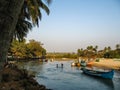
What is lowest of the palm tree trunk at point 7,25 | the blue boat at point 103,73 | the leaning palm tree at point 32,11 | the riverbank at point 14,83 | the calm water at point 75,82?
the calm water at point 75,82

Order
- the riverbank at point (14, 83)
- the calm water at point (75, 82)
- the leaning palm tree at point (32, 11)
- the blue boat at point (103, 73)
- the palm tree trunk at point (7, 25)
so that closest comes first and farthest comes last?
1. the palm tree trunk at point (7, 25)
2. the riverbank at point (14, 83)
3. the leaning palm tree at point (32, 11)
4. the calm water at point (75, 82)
5. the blue boat at point (103, 73)

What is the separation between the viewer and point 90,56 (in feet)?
403

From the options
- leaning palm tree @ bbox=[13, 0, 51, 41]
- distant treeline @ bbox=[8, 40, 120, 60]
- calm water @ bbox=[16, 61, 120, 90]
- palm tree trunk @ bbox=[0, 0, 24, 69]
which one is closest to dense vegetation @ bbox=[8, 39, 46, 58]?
distant treeline @ bbox=[8, 40, 120, 60]

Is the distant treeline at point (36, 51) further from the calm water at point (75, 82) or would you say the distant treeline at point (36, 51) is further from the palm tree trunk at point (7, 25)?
the palm tree trunk at point (7, 25)

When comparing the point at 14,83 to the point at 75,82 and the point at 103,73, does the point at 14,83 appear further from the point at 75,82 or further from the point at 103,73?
the point at 103,73

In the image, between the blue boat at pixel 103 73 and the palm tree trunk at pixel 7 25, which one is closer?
the palm tree trunk at pixel 7 25

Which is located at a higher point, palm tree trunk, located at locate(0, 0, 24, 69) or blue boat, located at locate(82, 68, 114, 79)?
palm tree trunk, located at locate(0, 0, 24, 69)

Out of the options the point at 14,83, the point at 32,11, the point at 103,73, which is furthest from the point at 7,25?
the point at 103,73

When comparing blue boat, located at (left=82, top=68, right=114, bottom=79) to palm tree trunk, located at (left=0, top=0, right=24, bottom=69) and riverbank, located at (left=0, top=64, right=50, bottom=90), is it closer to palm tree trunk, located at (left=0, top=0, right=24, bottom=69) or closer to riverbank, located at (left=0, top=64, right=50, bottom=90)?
riverbank, located at (left=0, top=64, right=50, bottom=90)

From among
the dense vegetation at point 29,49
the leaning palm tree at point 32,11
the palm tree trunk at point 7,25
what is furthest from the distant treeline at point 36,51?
the palm tree trunk at point 7,25

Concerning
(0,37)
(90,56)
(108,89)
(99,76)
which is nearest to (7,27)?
(0,37)

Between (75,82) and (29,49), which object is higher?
(29,49)

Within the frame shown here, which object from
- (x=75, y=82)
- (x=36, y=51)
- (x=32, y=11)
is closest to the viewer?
(x=32, y=11)

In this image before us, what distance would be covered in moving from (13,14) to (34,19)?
19.3 metres
